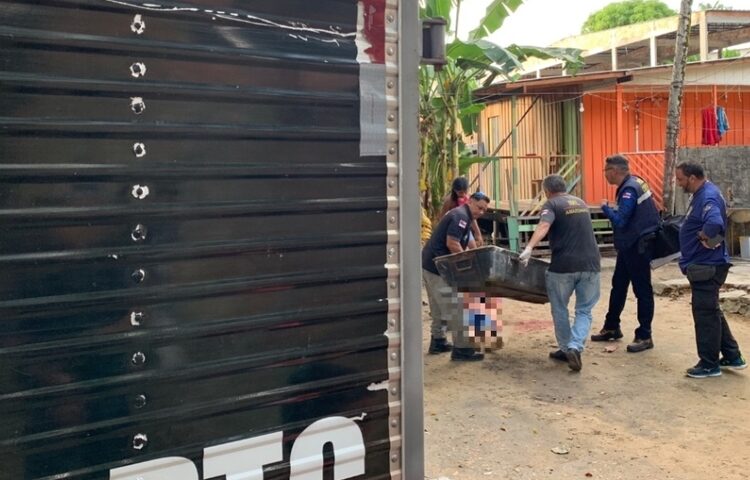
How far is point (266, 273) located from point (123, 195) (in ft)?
1.37

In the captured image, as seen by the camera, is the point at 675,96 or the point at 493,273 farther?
the point at 675,96

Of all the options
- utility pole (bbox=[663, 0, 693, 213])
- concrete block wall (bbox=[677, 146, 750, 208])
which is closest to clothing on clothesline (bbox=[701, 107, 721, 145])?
concrete block wall (bbox=[677, 146, 750, 208])

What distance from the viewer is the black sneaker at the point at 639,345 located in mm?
7336

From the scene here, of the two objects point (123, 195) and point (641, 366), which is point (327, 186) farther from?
point (641, 366)

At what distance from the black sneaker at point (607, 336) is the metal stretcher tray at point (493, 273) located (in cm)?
119

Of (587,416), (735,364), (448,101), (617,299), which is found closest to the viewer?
(587,416)

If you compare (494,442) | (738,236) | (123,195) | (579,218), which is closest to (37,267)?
(123,195)

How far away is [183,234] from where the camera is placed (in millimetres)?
1779

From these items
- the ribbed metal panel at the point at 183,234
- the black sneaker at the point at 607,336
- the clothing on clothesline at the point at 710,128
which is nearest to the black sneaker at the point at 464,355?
the black sneaker at the point at 607,336

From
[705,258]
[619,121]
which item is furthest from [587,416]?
[619,121]

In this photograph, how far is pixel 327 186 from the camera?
79.2 inches

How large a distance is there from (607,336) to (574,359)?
133 centimetres

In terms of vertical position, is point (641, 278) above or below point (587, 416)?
above

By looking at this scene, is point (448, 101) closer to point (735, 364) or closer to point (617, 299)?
point (617, 299)
